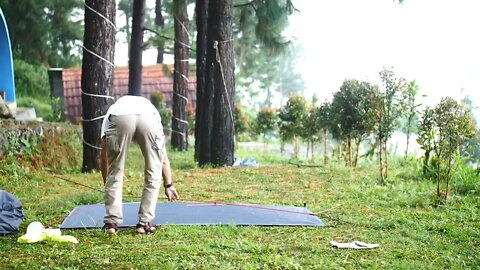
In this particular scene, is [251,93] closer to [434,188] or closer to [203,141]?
[203,141]

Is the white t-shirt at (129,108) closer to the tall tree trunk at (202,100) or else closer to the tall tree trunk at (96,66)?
the tall tree trunk at (96,66)

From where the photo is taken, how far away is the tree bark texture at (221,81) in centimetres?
830

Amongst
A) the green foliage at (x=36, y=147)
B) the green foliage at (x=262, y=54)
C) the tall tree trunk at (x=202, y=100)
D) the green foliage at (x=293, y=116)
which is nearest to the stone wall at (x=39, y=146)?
the green foliage at (x=36, y=147)

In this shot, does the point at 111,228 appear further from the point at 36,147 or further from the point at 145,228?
the point at 36,147

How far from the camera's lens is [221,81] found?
834cm

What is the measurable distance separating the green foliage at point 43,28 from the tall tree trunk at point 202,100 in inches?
297

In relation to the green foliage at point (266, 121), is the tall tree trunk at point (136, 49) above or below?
above

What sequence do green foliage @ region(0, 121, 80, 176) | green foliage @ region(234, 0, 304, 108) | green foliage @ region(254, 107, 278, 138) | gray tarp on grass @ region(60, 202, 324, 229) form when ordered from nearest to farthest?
gray tarp on grass @ region(60, 202, 324, 229) → green foliage @ region(0, 121, 80, 176) → green foliage @ region(234, 0, 304, 108) → green foliage @ region(254, 107, 278, 138)

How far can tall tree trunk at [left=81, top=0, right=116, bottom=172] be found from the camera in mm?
7188

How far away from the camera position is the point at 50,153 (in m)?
7.89

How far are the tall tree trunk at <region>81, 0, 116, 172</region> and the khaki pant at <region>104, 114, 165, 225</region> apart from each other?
145 inches

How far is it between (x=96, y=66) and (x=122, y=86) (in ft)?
37.8

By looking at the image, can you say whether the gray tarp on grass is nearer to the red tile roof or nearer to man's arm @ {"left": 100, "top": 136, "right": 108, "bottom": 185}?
man's arm @ {"left": 100, "top": 136, "right": 108, "bottom": 185}

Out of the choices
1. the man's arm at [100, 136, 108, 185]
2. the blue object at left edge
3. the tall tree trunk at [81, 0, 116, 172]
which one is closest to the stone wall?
the tall tree trunk at [81, 0, 116, 172]
